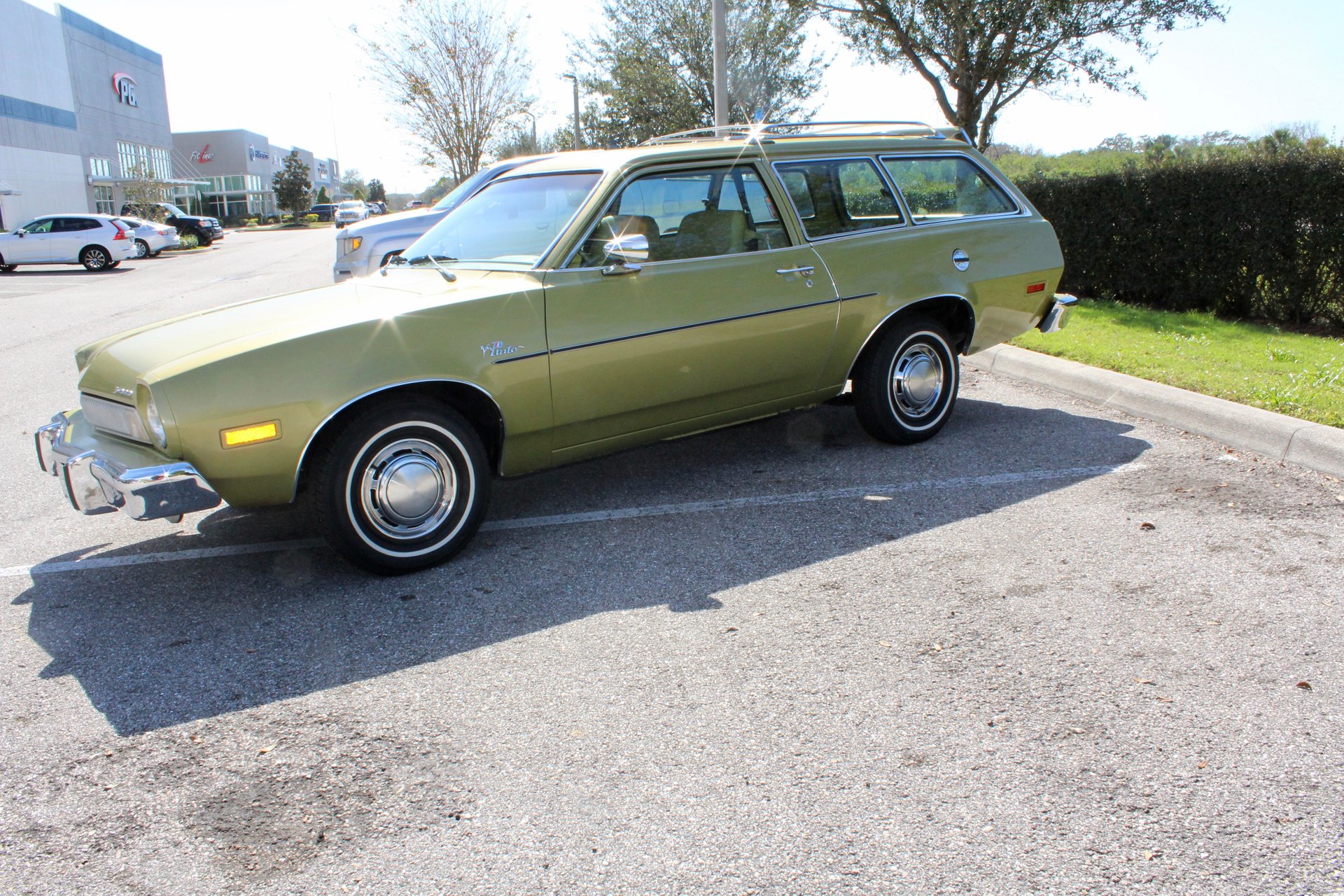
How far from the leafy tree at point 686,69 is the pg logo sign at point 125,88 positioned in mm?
41252

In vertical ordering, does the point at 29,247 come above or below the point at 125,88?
below

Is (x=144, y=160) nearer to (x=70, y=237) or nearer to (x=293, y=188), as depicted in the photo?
(x=293, y=188)

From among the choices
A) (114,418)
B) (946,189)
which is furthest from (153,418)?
(946,189)

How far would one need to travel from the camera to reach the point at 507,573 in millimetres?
4258

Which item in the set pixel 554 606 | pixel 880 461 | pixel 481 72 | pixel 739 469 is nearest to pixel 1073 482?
pixel 880 461

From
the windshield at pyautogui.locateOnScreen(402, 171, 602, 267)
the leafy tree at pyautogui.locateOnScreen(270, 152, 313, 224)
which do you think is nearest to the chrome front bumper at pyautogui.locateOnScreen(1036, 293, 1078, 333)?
the windshield at pyautogui.locateOnScreen(402, 171, 602, 267)

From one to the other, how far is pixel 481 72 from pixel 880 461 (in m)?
34.5

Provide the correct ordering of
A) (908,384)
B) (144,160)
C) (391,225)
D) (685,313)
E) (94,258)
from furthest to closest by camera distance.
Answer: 1. (144,160)
2. (94,258)
3. (391,225)
4. (908,384)
5. (685,313)

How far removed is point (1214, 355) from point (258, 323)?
6.68 metres

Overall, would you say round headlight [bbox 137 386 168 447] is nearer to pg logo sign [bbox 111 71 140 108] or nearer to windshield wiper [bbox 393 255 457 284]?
windshield wiper [bbox 393 255 457 284]

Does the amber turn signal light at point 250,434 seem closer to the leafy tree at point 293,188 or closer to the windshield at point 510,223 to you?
the windshield at point 510,223

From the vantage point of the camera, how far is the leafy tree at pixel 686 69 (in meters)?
25.6

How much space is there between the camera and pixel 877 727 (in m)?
2.97

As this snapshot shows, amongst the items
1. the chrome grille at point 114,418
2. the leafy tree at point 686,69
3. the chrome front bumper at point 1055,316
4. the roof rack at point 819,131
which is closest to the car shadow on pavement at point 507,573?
the chrome grille at point 114,418
